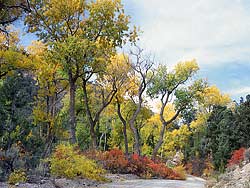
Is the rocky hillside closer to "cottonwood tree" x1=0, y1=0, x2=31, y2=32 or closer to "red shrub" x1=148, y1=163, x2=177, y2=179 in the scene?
"red shrub" x1=148, y1=163, x2=177, y2=179

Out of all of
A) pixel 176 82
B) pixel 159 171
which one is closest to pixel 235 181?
pixel 159 171

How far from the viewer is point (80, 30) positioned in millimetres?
17094

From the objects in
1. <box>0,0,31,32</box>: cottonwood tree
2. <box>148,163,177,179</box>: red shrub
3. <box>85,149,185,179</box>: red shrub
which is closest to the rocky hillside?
<box>85,149,185,179</box>: red shrub

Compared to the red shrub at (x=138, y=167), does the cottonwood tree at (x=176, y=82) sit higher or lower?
higher

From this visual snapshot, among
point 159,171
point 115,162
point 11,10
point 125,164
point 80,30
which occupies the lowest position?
point 159,171

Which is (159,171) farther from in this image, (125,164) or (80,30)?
(80,30)

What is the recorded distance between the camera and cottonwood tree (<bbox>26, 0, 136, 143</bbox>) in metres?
16.0

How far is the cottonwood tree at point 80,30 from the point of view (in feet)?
52.4

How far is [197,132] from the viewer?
145 feet

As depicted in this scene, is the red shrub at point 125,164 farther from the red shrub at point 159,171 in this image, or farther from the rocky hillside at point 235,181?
the rocky hillside at point 235,181

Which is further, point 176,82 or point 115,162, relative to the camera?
point 176,82

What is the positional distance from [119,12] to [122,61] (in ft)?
27.5

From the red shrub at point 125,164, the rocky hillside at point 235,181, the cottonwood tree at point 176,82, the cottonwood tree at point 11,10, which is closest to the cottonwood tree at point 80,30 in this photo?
the red shrub at point 125,164

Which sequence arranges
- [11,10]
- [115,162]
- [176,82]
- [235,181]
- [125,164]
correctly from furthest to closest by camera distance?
[176,82] < [125,164] < [115,162] < [11,10] < [235,181]
